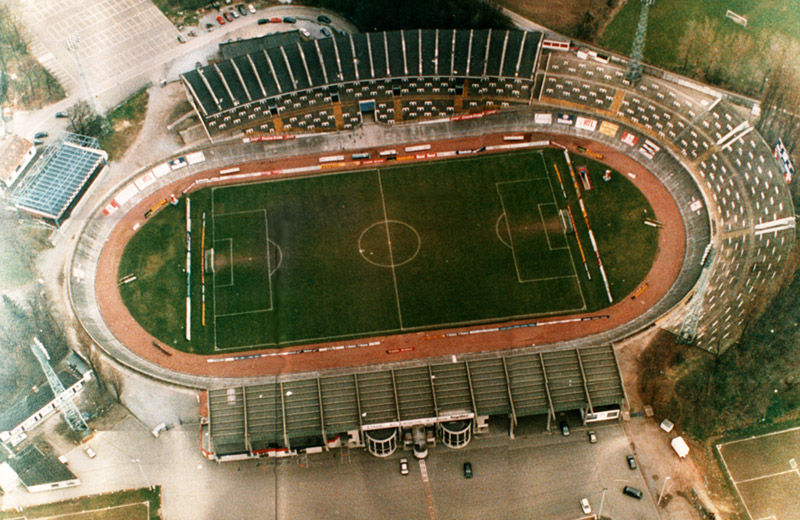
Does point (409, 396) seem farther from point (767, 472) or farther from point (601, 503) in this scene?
point (767, 472)

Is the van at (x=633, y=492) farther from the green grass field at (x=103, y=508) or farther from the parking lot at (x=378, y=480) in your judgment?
the green grass field at (x=103, y=508)

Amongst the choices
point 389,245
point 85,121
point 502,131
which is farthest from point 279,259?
point 502,131

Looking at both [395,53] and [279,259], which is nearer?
[279,259]

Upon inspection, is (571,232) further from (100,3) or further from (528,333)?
(100,3)

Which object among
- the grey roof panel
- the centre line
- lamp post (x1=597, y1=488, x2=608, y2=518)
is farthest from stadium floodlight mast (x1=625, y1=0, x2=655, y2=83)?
lamp post (x1=597, y1=488, x2=608, y2=518)

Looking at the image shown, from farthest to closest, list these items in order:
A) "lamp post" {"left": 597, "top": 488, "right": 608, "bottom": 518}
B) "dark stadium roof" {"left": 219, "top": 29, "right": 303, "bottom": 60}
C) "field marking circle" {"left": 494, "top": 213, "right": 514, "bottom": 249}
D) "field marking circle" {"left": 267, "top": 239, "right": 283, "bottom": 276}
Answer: "dark stadium roof" {"left": 219, "top": 29, "right": 303, "bottom": 60}, "field marking circle" {"left": 494, "top": 213, "right": 514, "bottom": 249}, "field marking circle" {"left": 267, "top": 239, "right": 283, "bottom": 276}, "lamp post" {"left": 597, "top": 488, "right": 608, "bottom": 518}

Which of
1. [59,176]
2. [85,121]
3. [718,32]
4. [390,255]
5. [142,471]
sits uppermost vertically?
[718,32]

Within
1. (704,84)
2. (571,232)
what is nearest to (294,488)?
(571,232)

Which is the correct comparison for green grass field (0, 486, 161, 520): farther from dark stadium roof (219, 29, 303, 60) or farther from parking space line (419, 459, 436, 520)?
dark stadium roof (219, 29, 303, 60)
